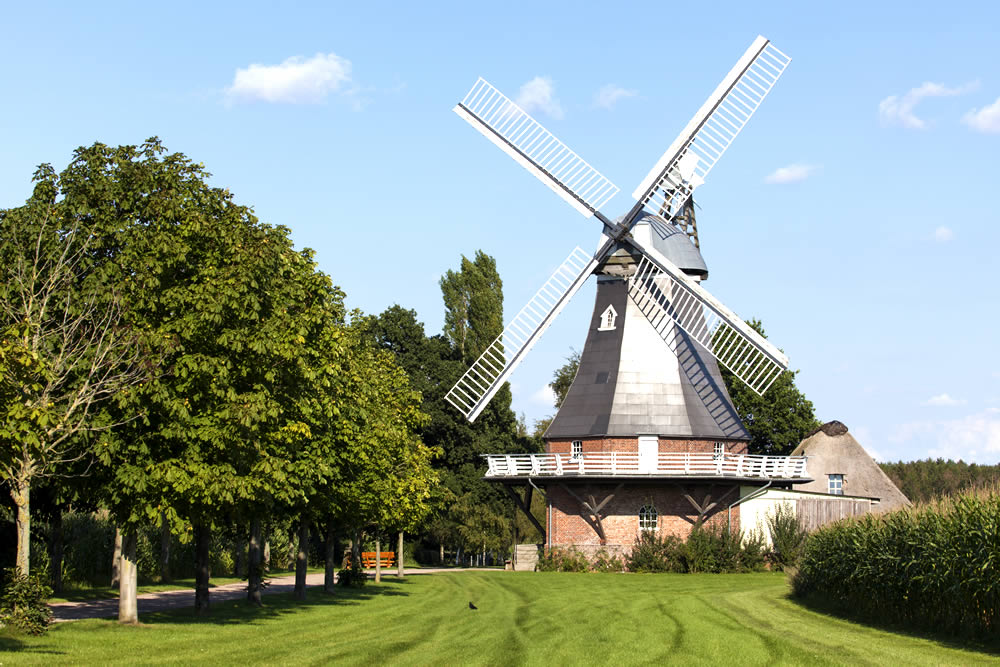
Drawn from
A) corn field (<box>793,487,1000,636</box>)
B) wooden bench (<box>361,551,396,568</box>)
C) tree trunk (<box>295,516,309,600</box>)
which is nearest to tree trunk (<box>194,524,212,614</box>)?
tree trunk (<box>295,516,309,600</box>)

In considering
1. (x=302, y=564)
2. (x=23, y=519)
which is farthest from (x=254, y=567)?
(x=23, y=519)

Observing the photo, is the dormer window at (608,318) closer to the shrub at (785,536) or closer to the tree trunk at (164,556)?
the shrub at (785,536)

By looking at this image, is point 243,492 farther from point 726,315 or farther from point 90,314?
point 726,315

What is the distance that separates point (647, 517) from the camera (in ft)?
145

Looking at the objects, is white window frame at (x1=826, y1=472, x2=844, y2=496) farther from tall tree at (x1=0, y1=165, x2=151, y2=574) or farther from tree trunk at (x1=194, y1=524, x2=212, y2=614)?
tall tree at (x1=0, y1=165, x2=151, y2=574)

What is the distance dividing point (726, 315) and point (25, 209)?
85.6 ft

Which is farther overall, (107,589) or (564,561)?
(564,561)

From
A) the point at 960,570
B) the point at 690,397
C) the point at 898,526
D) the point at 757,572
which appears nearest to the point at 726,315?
the point at 690,397

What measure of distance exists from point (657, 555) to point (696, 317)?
29.6 ft

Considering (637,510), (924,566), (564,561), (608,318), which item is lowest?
(564,561)

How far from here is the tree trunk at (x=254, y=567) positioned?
89.3ft

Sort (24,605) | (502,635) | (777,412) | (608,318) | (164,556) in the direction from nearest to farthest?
(24,605), (502,635), (164,556), (608,318), (777,412)

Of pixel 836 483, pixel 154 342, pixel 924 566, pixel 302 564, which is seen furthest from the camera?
pixel 836 483

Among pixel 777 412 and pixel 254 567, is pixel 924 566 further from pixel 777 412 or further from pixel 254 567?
pixel 777 412
